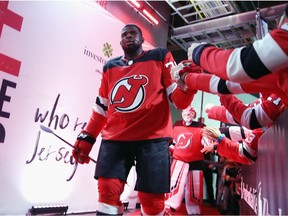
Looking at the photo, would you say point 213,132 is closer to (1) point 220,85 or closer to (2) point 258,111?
(2) point 258,111

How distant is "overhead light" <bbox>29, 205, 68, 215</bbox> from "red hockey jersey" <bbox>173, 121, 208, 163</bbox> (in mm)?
1653

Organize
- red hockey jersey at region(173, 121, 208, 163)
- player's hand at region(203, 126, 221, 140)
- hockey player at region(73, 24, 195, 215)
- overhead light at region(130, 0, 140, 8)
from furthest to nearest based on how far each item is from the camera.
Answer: red hockey jersey at region(173, 121, 208, 163), overhead light at region(130, 0, 140, 8), player's hand at region(203, 126, 221, 140), hockey player at region(73, 24, 195, 215)

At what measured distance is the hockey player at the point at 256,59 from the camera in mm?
793

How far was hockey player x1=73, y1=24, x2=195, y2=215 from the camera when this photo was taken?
130 cm

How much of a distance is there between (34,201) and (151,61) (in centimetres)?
151

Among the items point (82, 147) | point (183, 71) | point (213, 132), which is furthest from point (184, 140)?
point (183, 71)

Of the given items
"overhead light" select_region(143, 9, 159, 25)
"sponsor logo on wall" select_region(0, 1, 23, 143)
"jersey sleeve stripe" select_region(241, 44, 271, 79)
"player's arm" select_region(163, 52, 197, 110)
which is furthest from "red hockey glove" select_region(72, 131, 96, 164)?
"overhead light" select_region(143, 9, 159, 25)

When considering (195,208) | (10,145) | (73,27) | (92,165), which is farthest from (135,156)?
(195,208)

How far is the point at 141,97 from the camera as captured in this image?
1.43m

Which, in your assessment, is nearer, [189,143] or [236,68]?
[236,68]

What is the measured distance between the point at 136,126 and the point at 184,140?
2310 millimetres

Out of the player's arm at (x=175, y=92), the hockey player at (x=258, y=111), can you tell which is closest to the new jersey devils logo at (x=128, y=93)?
the player's arm at (x=175, y=92)

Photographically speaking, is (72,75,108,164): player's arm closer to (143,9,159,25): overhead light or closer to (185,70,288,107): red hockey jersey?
(185,70,288,107): red hockey jersey

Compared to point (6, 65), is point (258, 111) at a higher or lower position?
lower
